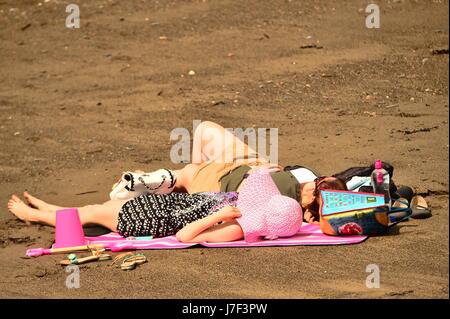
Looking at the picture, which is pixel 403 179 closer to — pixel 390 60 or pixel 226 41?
pixel 390 60

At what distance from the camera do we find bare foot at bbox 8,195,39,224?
6.64 metres

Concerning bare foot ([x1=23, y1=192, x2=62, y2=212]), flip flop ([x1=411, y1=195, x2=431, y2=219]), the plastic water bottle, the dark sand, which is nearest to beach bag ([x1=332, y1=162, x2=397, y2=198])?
the plastic water bottle

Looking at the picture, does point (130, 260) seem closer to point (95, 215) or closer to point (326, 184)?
point (95, 215)

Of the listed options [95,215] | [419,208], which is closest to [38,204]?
[95,215]

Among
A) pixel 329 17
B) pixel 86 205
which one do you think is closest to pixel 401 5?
pixel 329 17

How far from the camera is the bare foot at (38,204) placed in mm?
6792

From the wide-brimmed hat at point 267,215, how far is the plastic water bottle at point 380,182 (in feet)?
1.77

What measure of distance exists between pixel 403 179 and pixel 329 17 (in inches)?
161

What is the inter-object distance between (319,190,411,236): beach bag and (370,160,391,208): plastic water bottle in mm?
241

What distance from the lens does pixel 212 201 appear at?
6.28 m

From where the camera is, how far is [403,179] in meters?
6.89

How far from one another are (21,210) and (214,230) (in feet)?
4.90

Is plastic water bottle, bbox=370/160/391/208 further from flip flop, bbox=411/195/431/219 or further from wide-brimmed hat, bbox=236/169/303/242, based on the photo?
wide-brimmed hat, bbox=236/169/303/242

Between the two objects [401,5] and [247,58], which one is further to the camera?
[401,5]
